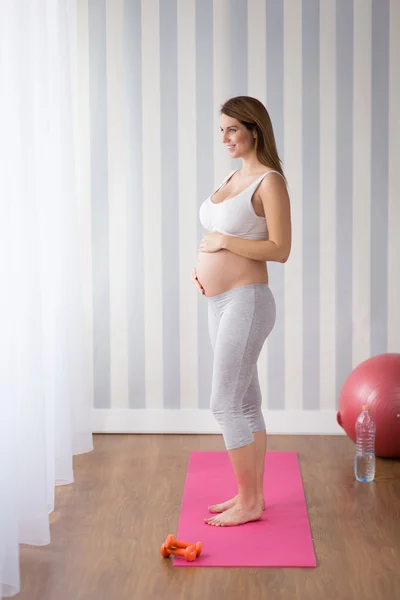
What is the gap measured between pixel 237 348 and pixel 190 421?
1.42 metres

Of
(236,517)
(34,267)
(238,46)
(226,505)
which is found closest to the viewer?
(34,267)

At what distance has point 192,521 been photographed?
8.27 ft

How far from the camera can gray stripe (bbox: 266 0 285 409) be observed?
140 inches

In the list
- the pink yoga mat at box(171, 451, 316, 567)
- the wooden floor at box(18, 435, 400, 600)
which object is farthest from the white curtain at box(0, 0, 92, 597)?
the pink yoga mat at box(171, 451, 316, 567)

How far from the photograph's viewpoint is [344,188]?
3.60 metres

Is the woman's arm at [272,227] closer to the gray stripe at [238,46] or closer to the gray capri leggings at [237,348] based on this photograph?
the gray capri leggings at [237,348]

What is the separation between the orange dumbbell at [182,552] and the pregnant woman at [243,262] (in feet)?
0.84

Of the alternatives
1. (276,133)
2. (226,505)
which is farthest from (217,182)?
(226,505)

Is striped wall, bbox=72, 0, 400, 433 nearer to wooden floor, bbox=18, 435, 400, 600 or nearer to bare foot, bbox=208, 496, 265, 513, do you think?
wooden floor, bbox=18, 435, 400, 600

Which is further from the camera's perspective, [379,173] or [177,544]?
[379,173]

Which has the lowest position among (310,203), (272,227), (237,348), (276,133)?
(237,348)

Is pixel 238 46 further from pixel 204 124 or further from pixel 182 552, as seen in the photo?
pixel 182 552

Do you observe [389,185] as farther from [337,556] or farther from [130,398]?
[337,556]

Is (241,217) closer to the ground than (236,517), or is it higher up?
higher up
